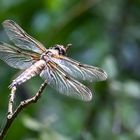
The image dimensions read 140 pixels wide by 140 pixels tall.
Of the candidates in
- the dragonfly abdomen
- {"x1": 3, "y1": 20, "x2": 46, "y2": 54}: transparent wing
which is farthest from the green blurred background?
the dragonfly abdomen

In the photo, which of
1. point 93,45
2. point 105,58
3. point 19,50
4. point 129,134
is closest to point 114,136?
point 129,134

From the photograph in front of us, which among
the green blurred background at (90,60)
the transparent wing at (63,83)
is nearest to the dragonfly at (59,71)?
the transparent wing at (63,83)

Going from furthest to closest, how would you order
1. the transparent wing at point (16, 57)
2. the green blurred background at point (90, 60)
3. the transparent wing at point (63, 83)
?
the green blurred background at point (90, 60), the transparent wing at point (16, 57), the transparent wing at point (63, 83)

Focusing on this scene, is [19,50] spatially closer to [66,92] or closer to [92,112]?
[66,92]

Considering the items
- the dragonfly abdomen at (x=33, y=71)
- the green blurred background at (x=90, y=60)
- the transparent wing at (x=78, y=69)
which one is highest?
the green blurred background at (x=90, y=60)

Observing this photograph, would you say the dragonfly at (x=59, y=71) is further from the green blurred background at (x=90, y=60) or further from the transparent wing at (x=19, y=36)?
the green blurred background at (x=90, y=60)

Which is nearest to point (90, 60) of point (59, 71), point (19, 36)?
point (19, 36)

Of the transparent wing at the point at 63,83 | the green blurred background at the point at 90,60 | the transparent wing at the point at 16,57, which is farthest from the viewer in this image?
the green blurred background at the point at 90,60
